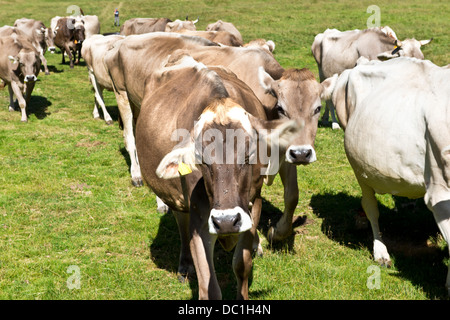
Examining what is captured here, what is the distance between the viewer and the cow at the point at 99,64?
509 inches

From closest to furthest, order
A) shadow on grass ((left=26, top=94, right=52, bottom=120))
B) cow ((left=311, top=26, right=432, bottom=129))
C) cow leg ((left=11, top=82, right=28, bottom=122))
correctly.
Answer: cow ((left=311, top=26, right=432, bottom=129)) → cow leg ((left=11, top=82, right=28, bottom=122)) → shadow on grass ((left=26, top=94, right=52, bottom=120))

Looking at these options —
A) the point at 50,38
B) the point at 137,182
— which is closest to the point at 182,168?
the point at 137,182

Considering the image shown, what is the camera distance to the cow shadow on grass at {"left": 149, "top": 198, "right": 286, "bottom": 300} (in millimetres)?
5566

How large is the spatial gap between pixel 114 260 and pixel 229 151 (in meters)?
3.12

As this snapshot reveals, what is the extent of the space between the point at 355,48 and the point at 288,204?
778 cm

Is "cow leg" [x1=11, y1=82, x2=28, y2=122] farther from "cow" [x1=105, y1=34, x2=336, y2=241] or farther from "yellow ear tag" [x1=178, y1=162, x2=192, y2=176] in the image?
"yellow ear tag" [x1=178, y1=162, x2=192, y2=176]

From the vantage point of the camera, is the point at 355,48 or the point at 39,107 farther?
Answer: the point at 39,107

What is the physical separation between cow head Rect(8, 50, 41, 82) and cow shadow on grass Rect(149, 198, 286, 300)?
322 inches

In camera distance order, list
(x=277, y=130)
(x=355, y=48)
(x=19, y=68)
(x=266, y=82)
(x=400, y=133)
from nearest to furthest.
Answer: (x=277, y=130)
(x=400, y=133)
(x=266, y=82)
(x=355, y=48)
(x=19, y=68)

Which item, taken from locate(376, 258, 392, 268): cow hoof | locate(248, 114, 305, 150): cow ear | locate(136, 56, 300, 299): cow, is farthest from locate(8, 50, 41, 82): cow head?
locate(248, 114, 305, 150): cow ear

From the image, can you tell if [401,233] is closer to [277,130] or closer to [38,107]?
[277,130]

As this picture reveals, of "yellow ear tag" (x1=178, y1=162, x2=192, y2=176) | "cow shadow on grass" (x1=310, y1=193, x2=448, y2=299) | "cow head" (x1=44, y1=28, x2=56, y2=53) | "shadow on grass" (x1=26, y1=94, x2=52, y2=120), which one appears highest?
"yellow ear tag" (x1=178, y1=162, x2=192, y2=176)

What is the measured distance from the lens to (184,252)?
6.01 meters

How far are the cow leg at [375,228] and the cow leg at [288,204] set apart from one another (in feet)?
2.81
